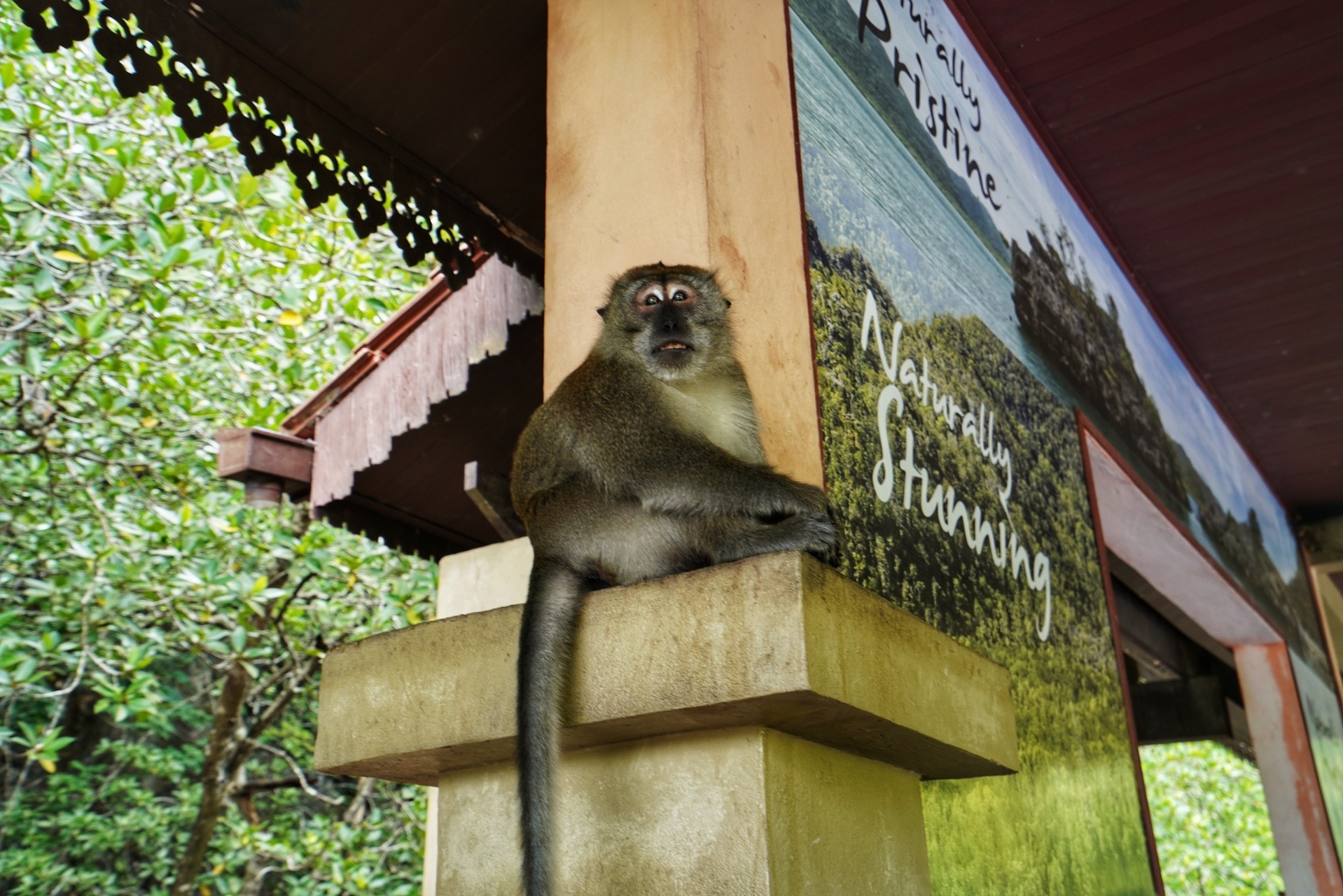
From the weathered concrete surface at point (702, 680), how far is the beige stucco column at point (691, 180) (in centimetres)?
48

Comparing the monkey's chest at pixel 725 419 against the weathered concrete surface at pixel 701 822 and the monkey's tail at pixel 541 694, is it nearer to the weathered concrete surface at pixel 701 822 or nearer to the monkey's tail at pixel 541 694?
the monkey's tail at pixel 541 694

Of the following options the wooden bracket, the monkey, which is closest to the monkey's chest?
the monkey

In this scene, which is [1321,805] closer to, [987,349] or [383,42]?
[987,349]

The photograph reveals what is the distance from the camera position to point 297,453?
4082 millimetres

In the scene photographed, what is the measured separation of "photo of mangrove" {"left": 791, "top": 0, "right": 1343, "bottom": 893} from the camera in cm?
247

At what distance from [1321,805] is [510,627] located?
5537 mm

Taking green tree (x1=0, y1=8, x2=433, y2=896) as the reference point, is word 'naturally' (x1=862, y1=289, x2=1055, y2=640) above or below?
below

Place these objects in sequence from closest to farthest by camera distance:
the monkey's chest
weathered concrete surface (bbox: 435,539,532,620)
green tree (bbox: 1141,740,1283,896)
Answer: the monkey's chest < weathered concrete surface (bbox: 435,539,532,620) < green tree (bbox: 1141,740,1283,896)

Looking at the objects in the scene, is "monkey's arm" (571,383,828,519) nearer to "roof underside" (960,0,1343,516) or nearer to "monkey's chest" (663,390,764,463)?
"monkey's chest" (663,390,764,463)

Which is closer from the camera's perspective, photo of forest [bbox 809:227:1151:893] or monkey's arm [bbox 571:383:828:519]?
monkey's arm [bbox 571:383:828:519]

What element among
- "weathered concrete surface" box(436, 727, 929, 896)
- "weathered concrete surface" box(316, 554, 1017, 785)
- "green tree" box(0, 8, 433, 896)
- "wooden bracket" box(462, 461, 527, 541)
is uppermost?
"green tree" box(0, 8, 433, 896)

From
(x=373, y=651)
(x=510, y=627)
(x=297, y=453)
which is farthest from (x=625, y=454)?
(x=297, y=453)

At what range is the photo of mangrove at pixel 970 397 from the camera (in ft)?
8.11

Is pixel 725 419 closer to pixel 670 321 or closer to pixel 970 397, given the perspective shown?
pixel 670 321
